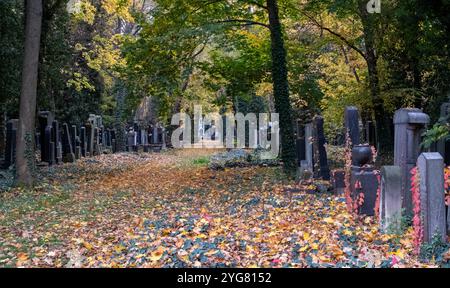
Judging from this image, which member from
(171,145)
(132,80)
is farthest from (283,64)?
(171,145)

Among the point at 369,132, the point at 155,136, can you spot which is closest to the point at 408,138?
the point at 369,132

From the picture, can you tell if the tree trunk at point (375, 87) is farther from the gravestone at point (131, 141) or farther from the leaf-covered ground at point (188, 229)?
the gravestone at point (131, 141)

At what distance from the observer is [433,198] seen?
19.7 feet

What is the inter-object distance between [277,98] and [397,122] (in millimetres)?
8397

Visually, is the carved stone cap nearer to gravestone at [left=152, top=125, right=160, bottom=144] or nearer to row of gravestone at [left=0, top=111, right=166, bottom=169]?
row of gravestone at [left=0, top=111, right=166, bottom=169]

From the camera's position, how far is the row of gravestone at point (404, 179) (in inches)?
235

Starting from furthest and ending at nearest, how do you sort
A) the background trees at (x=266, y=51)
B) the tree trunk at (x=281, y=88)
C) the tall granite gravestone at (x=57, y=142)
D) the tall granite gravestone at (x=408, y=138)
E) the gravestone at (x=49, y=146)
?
the tall granite gravestone at (x=57, y=142), the gravestone at (x=49, y=146), the tree trunk at (x=281, y=88), the background trees at (x=266, y=51), the tall granite gravestone at (x=408, y=138)

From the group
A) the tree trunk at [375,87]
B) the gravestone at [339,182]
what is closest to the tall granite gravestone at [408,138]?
the gravestone at [339,182]

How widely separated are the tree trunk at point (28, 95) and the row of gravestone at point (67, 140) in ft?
13.7

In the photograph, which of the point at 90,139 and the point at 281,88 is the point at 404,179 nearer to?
the point at 281,88

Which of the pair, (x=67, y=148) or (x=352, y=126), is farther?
(x=67, y=148)

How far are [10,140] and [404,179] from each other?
49.7 feet

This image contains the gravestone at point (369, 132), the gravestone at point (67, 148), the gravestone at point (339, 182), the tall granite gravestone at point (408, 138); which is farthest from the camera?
the gravestone at point (369, 132)

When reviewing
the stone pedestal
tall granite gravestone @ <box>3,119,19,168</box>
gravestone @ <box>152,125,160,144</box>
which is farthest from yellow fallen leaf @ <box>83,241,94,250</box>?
gravestone @ <box>152,125,160,144</box>
